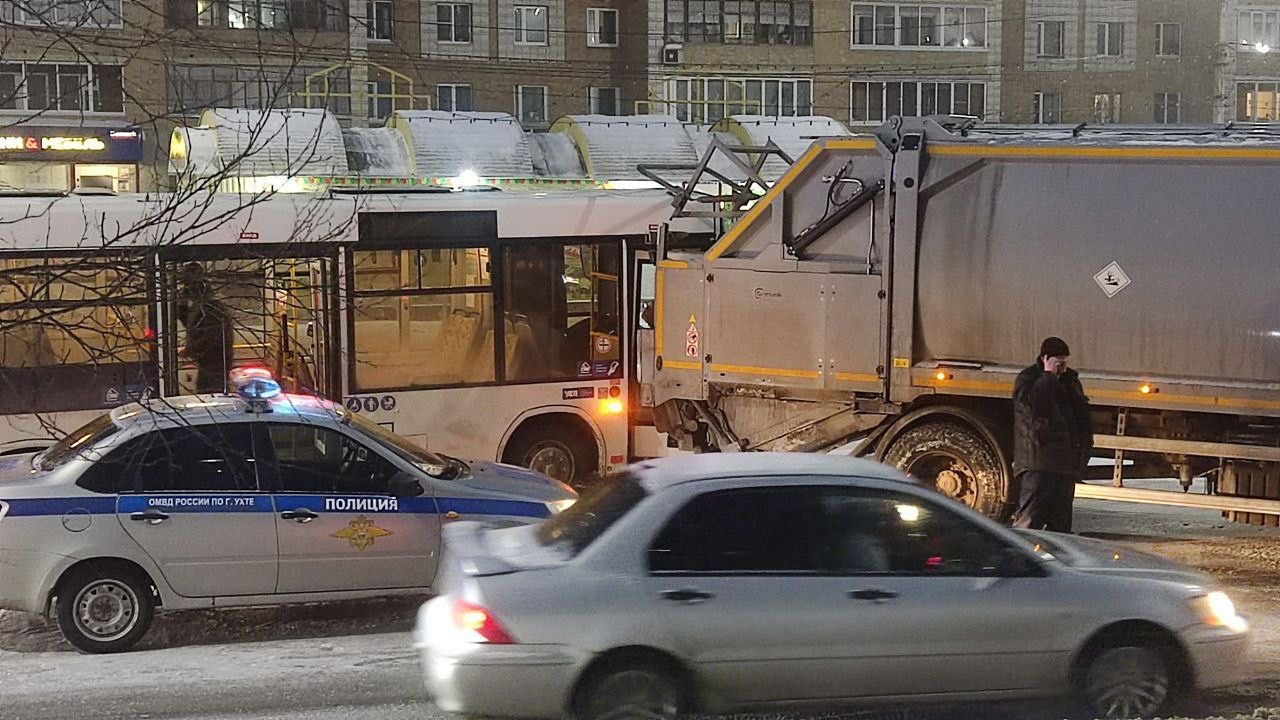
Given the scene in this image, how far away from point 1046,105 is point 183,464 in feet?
178

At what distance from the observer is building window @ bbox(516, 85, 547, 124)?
180 feet

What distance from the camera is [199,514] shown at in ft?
31.0

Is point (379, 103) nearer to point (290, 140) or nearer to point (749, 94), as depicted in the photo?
point (749, 94)

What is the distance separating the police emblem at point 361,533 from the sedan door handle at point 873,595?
3.73 metres

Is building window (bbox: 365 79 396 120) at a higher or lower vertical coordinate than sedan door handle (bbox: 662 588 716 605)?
higher

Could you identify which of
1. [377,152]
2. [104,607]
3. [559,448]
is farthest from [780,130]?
[104,607]

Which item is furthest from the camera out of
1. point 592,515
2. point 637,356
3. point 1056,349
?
point 637,356

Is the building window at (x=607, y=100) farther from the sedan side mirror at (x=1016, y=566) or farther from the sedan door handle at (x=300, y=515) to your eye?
the sedan side mirror at (x=1016, y=566)

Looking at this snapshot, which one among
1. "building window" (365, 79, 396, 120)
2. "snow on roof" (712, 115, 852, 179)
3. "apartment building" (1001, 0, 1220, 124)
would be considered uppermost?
"apartment building" (1001, 0, 1220, 124)

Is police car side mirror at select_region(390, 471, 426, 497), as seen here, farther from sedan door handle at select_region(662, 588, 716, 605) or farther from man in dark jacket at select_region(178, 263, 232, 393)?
sedan door handle at select_region(662, 588, 716, 605)

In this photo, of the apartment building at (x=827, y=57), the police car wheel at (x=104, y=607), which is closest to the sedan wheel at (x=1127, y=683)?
the police car wheel at (x=104, y=607)

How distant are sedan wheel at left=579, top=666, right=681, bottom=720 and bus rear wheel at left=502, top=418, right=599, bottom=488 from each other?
23.7 feet

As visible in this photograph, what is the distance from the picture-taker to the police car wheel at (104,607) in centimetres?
935

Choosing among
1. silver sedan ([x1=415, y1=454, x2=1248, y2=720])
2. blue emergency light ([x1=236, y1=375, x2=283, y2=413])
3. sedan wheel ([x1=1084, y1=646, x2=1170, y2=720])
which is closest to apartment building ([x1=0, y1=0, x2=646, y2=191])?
blue emergency light ([x1=236, y1=375, x2=283, y2=413])
